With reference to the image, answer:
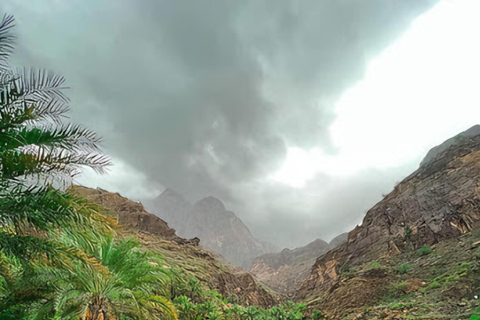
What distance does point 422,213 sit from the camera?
28.4 m

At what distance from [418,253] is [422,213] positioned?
7387 millimetres

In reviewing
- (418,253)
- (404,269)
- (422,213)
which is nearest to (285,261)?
(422,213)

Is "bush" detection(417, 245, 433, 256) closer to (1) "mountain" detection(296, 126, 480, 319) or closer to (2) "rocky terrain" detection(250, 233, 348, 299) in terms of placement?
(1) "mountain" detection(296, 126, 480, 319)

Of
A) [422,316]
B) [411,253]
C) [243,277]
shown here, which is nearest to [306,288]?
[243,277]

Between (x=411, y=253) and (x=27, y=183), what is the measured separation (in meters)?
30.5

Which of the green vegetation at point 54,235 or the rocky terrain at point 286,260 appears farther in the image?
the rocky terrain at point 286,260

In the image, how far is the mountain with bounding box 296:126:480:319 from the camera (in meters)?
12.8

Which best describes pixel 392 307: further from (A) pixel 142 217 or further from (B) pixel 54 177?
(A) pixel 142 217

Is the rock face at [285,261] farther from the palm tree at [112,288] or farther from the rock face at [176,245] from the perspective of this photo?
the palm tree at [112,288]

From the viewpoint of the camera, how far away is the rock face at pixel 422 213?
2389 centimetres

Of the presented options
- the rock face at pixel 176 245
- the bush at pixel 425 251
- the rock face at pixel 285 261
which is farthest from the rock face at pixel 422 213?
the rock face at pixel 285 261

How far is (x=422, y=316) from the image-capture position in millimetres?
10352

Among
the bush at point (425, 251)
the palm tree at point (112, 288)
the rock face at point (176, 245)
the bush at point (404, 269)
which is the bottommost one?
the bush at point (404, 269)

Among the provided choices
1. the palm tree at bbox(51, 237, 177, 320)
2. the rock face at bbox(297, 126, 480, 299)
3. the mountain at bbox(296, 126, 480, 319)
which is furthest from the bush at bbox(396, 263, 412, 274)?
the palm tree at bbox(51, 237, 177, 320)
